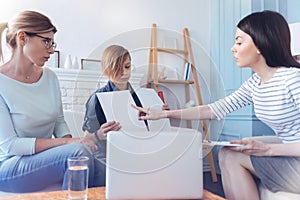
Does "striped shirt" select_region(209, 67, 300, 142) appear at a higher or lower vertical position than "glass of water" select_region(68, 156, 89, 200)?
higher

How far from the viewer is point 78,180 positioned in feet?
2.81

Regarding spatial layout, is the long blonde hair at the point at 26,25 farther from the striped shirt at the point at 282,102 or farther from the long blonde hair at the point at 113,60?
the striped shirt at the point at 282,102

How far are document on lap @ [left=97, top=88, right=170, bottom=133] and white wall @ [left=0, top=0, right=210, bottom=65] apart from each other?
161 centimetres

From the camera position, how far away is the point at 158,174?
34.6 inches

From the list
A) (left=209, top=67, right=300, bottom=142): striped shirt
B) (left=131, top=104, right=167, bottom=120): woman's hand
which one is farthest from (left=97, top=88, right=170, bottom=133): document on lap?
(left=209, top=67, right=300, bottom=142): striped shirt

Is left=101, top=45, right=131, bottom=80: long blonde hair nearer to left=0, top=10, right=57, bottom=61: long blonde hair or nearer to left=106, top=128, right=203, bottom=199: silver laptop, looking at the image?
left=106, top=128, right=203, bottom=199: silver laptop

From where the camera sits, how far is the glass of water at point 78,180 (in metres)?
0.86

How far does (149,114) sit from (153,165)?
253 millimetres

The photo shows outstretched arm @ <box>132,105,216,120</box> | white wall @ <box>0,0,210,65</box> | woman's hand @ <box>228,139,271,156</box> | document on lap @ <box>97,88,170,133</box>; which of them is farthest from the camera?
white wall @ <box>0,0,210,65</box>

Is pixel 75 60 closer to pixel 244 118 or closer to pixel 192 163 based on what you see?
pixel 244 118

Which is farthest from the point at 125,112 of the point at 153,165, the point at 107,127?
the point at 153,165

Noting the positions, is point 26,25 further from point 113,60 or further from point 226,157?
point 226,157

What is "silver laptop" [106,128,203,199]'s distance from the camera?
85cm

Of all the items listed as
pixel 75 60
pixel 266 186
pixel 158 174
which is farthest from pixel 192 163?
pixel 75 60
